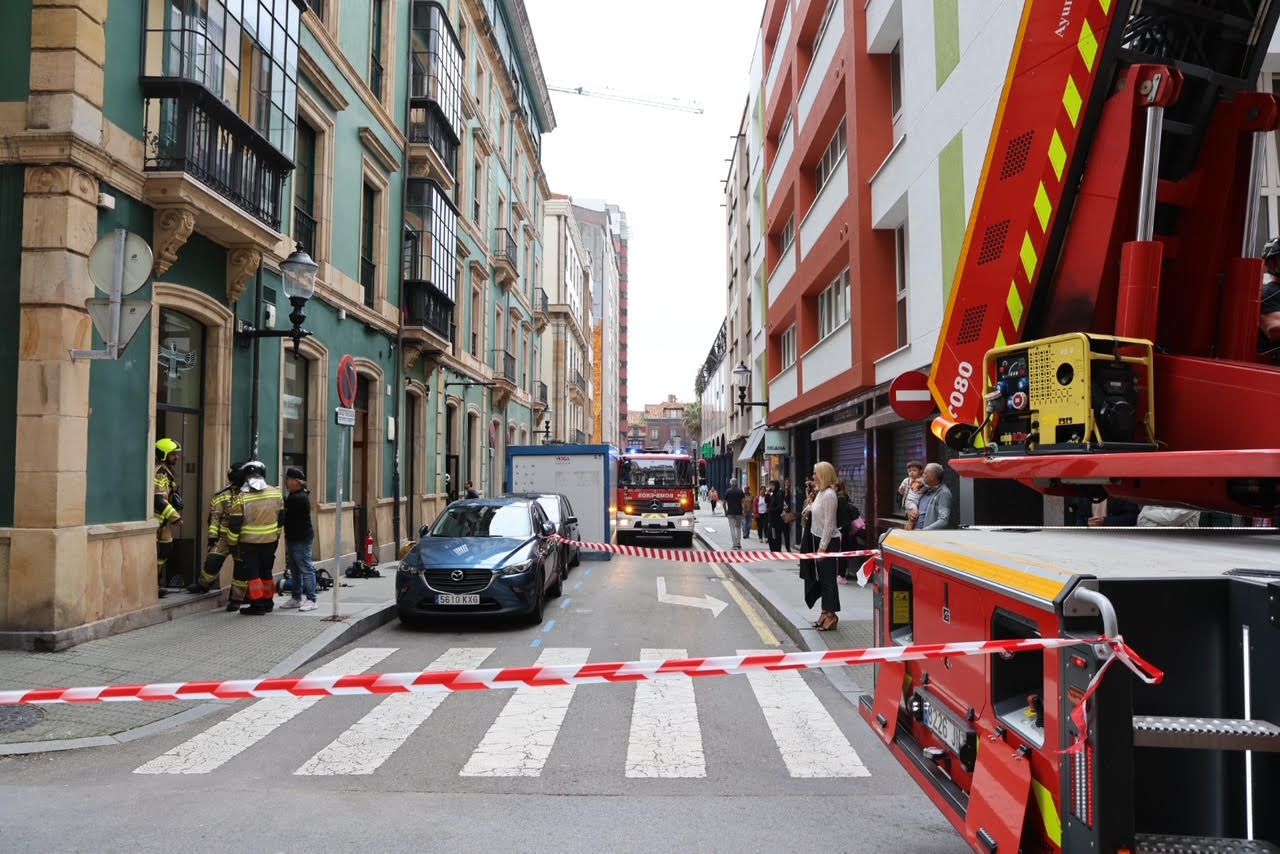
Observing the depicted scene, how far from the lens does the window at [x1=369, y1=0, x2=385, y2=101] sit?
17938mm

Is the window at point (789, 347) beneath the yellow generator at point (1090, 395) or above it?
above

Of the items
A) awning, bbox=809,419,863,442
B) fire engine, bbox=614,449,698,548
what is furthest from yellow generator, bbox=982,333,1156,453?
fire engine, bbox=614,449,698,548

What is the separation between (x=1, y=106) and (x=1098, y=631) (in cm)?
1052

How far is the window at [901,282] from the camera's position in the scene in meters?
15.1

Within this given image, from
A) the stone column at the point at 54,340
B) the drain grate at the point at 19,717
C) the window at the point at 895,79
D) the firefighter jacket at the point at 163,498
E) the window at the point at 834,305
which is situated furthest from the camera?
the window at the point at 834,305

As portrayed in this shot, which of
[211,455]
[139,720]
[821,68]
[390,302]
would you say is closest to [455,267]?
[390,302]

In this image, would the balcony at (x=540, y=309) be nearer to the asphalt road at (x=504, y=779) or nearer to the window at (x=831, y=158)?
the window at (x=831, y=158)

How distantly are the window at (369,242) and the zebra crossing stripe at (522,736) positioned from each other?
1257 centimetres

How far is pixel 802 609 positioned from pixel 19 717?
8.21 m

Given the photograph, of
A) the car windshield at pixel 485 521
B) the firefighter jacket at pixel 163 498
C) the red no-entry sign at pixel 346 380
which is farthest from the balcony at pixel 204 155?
the car windshield at pixel 485 521

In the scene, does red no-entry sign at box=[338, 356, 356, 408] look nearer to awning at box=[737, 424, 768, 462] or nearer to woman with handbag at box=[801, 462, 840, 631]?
woman with handbag at box=[801, 462, 840, 631]

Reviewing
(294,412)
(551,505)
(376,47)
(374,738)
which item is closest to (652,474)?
(551,505)

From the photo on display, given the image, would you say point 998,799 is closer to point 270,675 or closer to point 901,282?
point 270,675

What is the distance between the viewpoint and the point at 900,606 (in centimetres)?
425
